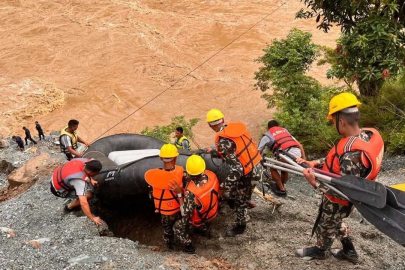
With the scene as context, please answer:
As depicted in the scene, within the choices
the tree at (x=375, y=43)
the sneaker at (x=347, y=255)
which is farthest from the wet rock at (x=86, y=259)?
the tree at (x=375, y=43)

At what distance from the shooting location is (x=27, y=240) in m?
4.27

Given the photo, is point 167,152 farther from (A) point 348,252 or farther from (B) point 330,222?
(A) point 348,252

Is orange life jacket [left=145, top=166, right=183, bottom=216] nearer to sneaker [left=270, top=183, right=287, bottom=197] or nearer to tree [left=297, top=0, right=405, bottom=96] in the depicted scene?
sneaker [left=270, top=183, right=287, bottom=197]

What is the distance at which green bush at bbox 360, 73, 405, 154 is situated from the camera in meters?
8.13

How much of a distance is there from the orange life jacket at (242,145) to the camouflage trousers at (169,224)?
925mm

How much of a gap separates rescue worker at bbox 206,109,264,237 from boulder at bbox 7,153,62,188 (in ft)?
11.3

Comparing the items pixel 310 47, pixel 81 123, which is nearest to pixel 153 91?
pixel 81 123

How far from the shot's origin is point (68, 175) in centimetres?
452

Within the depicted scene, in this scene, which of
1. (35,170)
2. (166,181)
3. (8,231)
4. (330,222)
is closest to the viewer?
(330,222)

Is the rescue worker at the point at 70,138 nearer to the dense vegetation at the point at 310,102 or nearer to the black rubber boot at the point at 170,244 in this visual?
the black rubber boot at the point at 170,244

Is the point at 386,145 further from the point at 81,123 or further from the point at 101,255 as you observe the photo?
the point at 81,123

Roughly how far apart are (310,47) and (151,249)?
273 inches

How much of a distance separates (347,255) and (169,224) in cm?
192

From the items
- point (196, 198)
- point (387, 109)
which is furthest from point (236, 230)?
point (387, 109)
